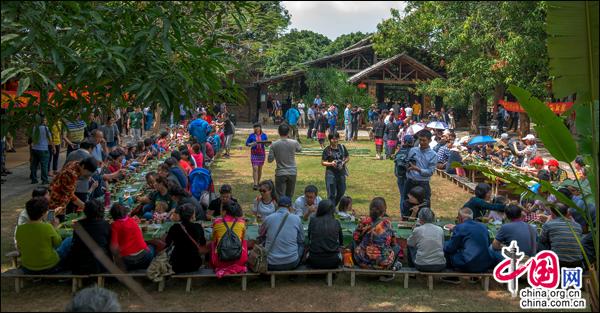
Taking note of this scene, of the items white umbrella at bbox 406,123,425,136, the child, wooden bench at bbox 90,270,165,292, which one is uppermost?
white umbrella at bbox 406,123,425,136

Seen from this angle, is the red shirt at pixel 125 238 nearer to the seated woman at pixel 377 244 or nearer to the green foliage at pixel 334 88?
the seated woman at pixel 377 244

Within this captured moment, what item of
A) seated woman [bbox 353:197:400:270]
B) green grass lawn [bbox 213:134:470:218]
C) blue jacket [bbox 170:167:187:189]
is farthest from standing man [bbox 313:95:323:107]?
seated woman [bbox 353:197:400:270]

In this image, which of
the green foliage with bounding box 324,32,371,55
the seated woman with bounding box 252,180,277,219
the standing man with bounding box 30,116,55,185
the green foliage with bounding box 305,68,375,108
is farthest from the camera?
the green foliage with bounding box 324,32,371,55

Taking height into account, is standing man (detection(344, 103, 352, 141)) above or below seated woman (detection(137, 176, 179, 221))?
above

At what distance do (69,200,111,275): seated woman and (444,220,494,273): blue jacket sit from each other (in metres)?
4.00

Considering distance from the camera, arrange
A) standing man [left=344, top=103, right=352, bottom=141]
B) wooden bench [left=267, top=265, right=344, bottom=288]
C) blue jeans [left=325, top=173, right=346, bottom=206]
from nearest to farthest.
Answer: wooden bench [left=267, top=265, right=344, bottom=288] < blue jeans [left=325, top=173, right=346, bottom=206] < standing man [left=344, top=103, right=352, bottom=141]

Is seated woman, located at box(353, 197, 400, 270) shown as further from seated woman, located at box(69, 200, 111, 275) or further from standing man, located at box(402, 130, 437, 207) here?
seated woman, located at box(69, 200, 111, 275)

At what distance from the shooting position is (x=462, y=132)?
32.2 metres

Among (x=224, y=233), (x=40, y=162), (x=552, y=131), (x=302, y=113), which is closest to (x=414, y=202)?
(x=552, y=131)

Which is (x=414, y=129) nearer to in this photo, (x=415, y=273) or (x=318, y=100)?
(x=415, y=273)

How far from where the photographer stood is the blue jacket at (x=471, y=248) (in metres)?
6.91

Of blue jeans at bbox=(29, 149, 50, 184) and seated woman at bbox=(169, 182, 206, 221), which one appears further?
blue jeans at bbox=(29, 149, 50, 184)

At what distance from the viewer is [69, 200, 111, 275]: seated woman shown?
6.58 meters

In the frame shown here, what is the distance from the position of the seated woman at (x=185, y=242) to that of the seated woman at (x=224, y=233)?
18 cm
